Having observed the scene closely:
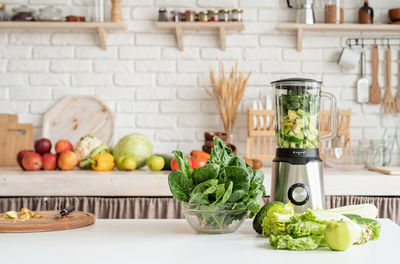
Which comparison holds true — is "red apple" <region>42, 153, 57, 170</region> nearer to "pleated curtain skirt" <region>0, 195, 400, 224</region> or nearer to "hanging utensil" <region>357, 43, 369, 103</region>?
"pleated curtain skirt" <region>0, 195, 400, 224</region>

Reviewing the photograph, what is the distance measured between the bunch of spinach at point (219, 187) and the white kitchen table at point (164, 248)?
0.08 meters

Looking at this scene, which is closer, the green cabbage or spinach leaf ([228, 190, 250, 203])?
spinach leaf ([228, 190, 250, 203])

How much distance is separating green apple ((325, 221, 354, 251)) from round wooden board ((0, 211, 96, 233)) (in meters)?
0.67

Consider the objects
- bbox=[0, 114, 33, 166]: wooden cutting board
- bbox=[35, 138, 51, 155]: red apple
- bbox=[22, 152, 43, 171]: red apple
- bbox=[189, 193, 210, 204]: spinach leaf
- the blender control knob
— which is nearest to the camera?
bbox=[189, 193, 210, 204]: spinach leaf

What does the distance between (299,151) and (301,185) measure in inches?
3.8

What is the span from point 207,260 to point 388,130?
2.45 meters

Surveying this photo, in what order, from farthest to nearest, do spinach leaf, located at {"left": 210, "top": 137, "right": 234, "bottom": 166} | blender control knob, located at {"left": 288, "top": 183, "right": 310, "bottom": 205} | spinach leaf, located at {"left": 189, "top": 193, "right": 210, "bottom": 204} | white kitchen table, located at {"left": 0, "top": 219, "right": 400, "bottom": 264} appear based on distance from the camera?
blender control knob, located at {"left": 288, "top": 183, "right": 310, "bottom": 205}, spinach leaf, located at {"left": 210, "top": 137, "right": 234, "bottom": 166}, spinach leaf, located at {"left": 189, "top": 193, "right": 210, "bottom": 204}, white kitchen table, located at {"left": 0, "top": 219, "right": 400, "bottom": 264}

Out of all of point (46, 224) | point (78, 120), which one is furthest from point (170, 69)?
point (46, 224)

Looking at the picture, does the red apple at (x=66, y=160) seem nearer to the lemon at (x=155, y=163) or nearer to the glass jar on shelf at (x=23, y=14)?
the lemon at (x=155, y=163)

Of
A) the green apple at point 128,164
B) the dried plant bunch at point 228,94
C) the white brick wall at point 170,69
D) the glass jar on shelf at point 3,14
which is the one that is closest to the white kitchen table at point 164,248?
the green apple at point 128,164

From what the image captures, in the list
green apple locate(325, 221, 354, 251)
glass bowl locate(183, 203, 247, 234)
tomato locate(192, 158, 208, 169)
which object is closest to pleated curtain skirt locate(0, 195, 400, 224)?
tomato locate(192, 158, 208, 169)

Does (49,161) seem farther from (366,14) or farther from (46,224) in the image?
(366,14)

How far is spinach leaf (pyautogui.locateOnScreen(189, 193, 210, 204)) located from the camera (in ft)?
3.92

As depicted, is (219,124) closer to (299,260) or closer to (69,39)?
(69,39)
